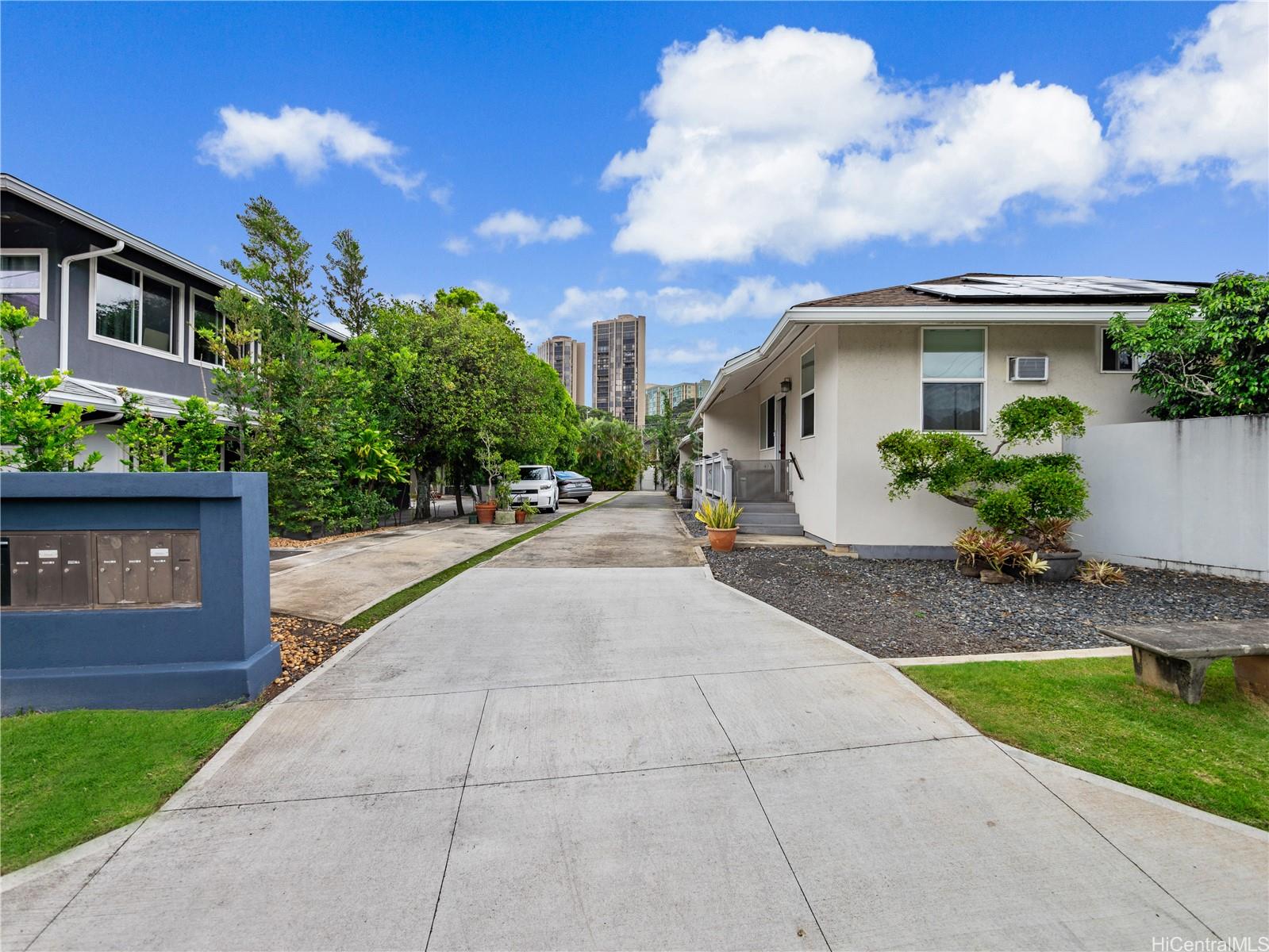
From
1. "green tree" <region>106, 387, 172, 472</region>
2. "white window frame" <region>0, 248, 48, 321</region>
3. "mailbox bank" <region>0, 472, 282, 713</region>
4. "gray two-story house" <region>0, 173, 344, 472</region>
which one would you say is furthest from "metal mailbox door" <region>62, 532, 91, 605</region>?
"white window frame" <region>0, 248, 48, 321</region>

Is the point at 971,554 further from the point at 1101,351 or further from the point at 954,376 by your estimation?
the point at 1101,351

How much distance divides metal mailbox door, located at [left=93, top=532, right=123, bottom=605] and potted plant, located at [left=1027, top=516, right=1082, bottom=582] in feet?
30.5

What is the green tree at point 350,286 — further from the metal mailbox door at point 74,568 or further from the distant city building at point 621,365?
the distant city building at point 621,365

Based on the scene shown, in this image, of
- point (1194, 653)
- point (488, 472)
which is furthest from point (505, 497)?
point (1194, 653)

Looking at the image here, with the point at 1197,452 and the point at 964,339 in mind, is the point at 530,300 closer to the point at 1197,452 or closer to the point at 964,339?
the point at 964,339

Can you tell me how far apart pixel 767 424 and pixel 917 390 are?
20.6 feet

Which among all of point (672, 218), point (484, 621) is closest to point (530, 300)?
point (672, 218)

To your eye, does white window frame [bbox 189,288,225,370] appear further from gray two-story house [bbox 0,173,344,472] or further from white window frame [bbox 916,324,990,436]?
white window frame [bbox 916,324,990,436]

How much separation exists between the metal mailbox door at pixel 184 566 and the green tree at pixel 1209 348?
10.6m

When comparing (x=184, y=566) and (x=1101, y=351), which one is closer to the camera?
(x=184, y=566)

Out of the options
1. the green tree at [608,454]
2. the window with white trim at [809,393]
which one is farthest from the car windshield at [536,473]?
the green tree at [608,454]

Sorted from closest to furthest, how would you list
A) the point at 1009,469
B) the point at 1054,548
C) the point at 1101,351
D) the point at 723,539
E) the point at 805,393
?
the point at 1054,548 → the point at 1009,469 → the point at 1101,351 → the point at 723,539 → the point at 805,393

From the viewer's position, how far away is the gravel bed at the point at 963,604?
5016 millimetres

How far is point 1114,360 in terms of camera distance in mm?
8750
